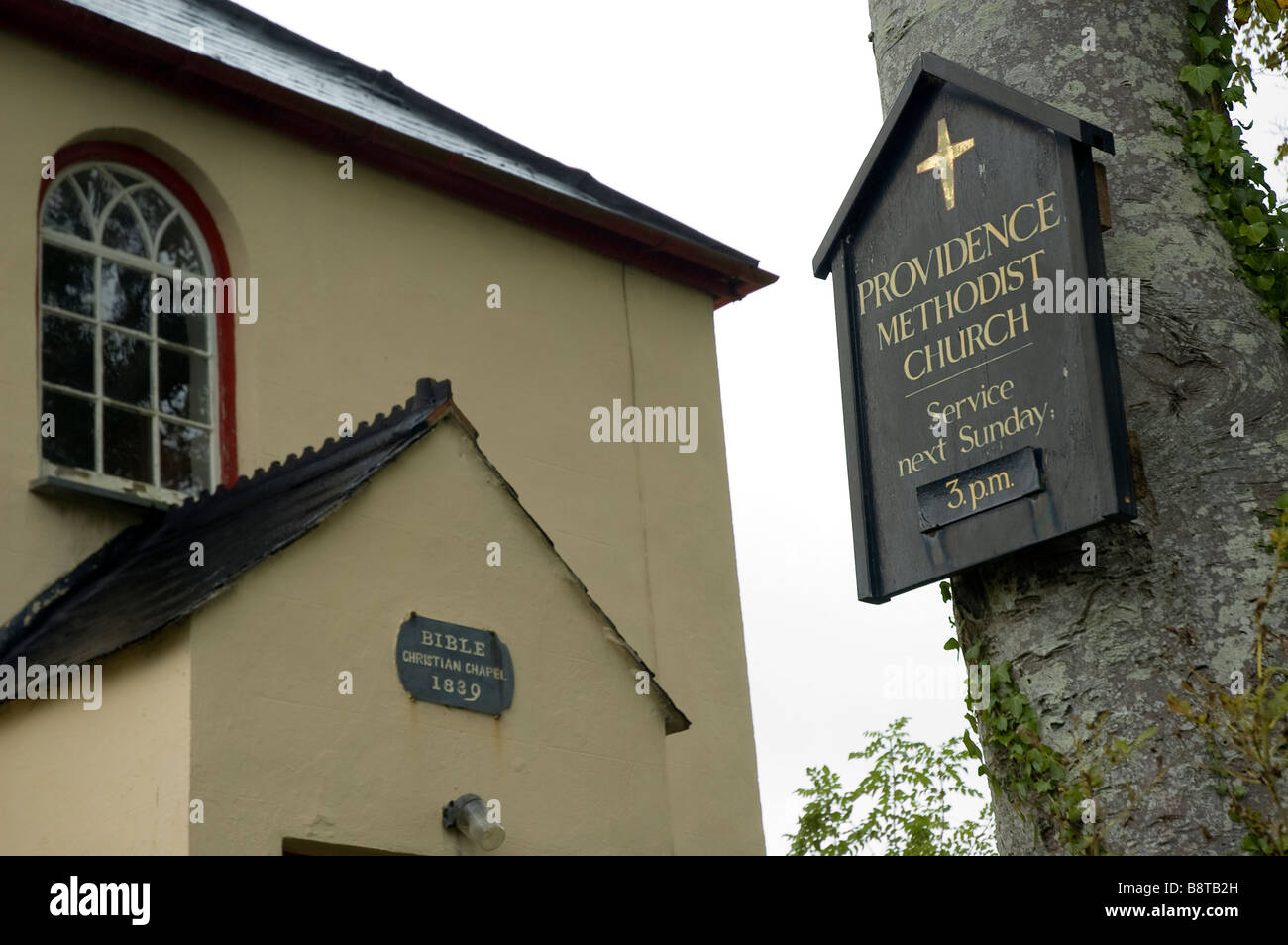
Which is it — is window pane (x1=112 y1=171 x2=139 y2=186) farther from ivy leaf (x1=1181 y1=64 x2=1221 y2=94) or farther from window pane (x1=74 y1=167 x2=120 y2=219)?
ivy leaf (x1=1181 y1=64 x2=1221 y2=94)

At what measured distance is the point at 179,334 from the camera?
29.9ft

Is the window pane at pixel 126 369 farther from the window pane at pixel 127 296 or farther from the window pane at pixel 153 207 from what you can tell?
the window pane at pixel 153 207

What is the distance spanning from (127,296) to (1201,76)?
5.70m

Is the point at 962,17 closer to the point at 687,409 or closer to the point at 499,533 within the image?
the point at 499,533

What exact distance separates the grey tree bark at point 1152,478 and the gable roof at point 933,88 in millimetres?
72

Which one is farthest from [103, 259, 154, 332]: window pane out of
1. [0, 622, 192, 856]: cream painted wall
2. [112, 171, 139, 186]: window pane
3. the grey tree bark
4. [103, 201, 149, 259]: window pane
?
the grey tree bark

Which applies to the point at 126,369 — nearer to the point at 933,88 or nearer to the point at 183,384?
the point at 183,384

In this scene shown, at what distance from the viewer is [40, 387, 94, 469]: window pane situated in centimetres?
832

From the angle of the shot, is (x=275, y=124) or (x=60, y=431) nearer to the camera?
(x=60, y=431)

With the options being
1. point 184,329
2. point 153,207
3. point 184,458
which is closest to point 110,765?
point 184,458

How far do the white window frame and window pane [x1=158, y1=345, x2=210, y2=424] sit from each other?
0.03 m
